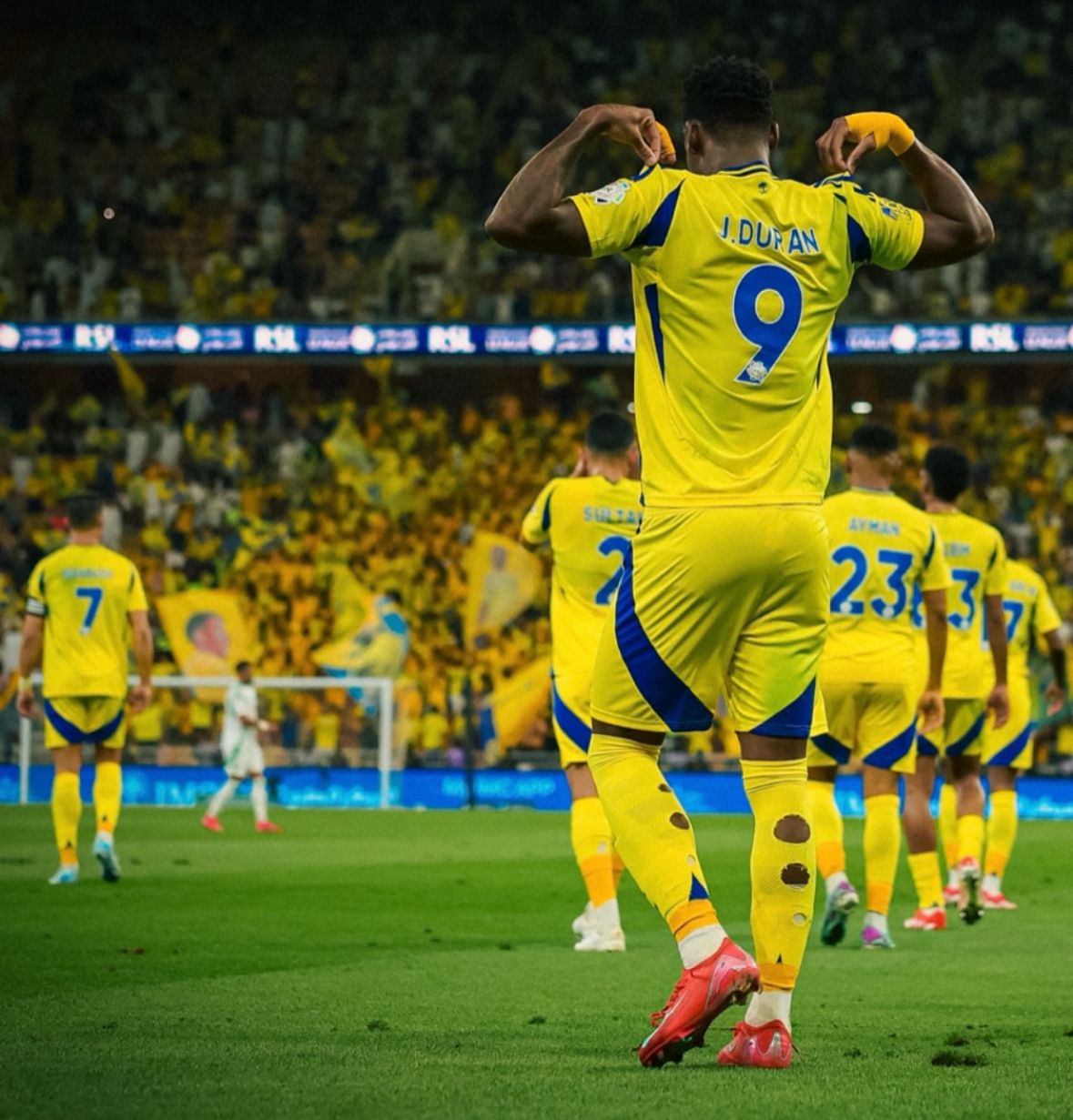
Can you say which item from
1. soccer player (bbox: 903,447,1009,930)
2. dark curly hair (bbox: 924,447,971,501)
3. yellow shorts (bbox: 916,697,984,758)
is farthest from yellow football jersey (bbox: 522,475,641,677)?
yellow shorts (bbox: 916,697,984,758)

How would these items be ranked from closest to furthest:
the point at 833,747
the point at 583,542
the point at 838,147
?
the point at 838,147 → the point at 833,747 → the point at 583,542

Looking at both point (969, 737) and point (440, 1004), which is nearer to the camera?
point (440, 1004)

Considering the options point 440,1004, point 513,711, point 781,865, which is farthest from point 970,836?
point 513,711

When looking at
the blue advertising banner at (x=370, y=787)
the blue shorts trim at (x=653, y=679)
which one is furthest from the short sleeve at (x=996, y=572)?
the blue advertising banner at (x=370, y=787)

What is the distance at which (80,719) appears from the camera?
1208cm

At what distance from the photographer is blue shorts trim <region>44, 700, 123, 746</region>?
12031 millimetres

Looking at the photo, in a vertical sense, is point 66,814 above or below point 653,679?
below

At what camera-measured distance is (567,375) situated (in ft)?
95.7

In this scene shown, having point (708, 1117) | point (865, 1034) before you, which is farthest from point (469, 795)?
point (708, 1117)

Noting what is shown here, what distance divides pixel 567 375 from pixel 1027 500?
6.90 metres

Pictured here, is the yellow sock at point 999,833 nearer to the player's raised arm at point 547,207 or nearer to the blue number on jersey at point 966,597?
the blue number on jersey at point 966,597

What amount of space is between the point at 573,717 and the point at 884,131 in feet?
14.6

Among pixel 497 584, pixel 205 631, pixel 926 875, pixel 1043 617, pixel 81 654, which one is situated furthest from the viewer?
pixel 205 631

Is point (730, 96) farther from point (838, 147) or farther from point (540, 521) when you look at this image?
point (540, 521)
